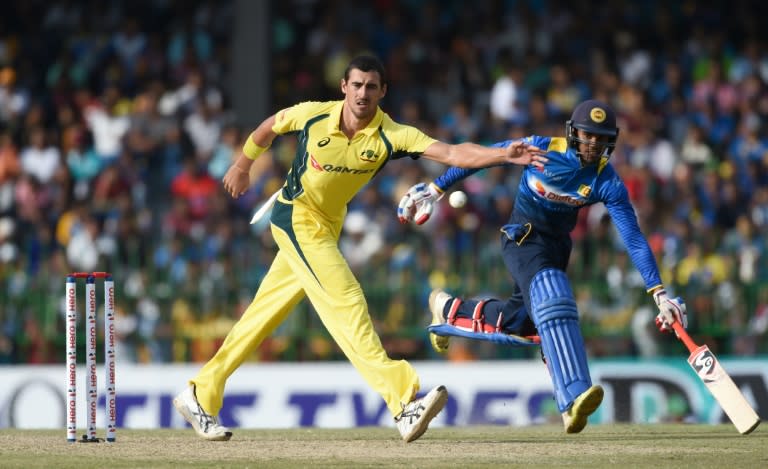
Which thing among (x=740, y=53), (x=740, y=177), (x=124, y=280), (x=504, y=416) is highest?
(x=740, y=53)

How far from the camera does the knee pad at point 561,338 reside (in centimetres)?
839

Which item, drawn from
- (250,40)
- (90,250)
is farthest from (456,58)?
(90,250)

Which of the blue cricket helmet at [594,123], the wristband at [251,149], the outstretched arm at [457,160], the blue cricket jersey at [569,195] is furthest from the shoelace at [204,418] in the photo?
the blue cricket helmet at [594,123]

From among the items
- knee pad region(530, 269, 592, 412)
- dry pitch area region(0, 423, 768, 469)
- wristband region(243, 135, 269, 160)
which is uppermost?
wristband region(243, 135, 269, 160)

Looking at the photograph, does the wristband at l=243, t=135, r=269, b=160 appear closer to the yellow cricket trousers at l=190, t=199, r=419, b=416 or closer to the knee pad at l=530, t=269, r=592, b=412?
the yellow cricket trousers at l=190, t=199, r=419, b=416

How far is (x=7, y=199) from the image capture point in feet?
58.2

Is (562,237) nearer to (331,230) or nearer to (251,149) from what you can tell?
(331,230)

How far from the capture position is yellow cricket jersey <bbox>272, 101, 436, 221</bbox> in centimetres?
858

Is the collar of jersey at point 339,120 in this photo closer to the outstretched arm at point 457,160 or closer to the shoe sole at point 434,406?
the outstretched arm at point 457,160

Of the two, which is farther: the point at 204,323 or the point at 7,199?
the point at 7,199

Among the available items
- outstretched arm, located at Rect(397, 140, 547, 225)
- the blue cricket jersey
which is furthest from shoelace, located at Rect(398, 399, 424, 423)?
the blue cricket jersey

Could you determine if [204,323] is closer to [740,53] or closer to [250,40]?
→ [250,40]

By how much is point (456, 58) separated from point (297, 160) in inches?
422

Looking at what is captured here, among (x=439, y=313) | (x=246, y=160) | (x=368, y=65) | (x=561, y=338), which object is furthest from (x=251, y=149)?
(x=561, y=338)
